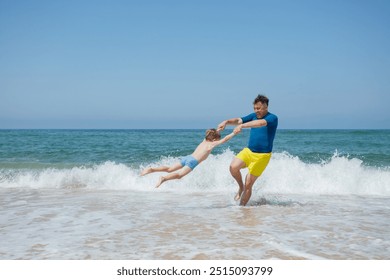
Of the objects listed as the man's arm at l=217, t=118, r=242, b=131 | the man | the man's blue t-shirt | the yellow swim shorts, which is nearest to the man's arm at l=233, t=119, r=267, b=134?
the man

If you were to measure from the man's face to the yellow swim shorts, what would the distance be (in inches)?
28.1

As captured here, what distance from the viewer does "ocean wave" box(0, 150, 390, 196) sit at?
11.0 m

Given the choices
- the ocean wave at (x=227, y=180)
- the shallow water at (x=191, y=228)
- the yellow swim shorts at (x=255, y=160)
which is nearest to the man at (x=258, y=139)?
the yellow swim shorts at (x=255, y=160)

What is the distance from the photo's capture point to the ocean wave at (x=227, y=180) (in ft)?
35.9

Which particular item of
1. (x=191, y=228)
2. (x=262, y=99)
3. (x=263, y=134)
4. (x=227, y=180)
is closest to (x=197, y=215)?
(x=191, y=228)

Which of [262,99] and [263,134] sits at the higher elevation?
[262,99]

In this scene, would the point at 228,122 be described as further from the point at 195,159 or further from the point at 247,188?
the point at 247,188

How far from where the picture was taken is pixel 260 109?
22.8 feet

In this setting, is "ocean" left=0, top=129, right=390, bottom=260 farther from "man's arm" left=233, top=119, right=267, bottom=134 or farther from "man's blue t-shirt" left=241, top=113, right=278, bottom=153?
"man's arm" left=233, top=119, right=267, bottom=134

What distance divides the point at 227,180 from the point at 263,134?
5.23 metres

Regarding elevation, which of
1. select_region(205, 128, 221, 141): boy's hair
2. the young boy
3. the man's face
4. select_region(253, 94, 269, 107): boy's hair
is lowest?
the young boy

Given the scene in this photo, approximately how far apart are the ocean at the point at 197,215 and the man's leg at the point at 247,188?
176 millimetres
